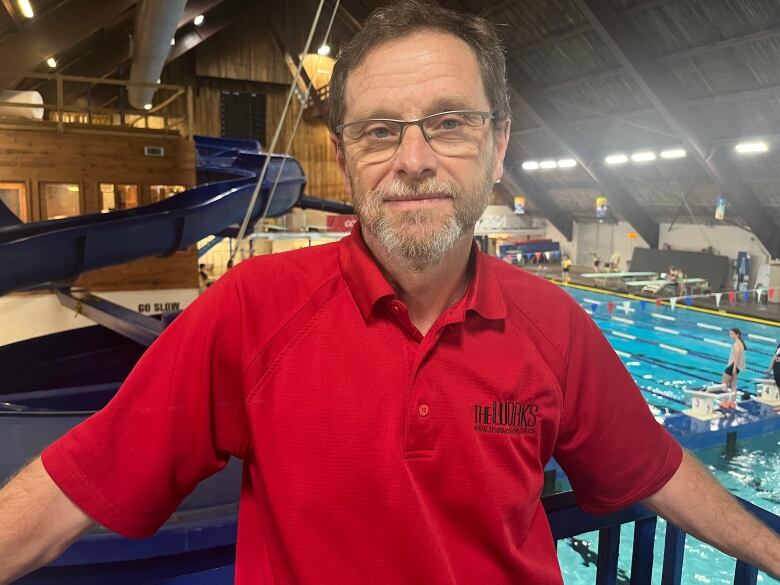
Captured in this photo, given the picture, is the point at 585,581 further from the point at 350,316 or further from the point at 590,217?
the point at 590,217

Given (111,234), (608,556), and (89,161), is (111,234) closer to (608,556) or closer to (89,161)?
(608,556)

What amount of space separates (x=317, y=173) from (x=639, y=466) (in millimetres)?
21387

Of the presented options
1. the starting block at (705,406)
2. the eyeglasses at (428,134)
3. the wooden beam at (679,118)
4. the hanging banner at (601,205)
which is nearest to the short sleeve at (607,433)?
the eyeglasses at (428,134)

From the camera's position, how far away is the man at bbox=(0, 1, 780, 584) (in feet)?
3.53

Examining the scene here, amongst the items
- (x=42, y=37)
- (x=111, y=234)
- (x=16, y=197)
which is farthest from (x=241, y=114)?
(x=111, y=234)

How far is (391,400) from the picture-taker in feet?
3.66

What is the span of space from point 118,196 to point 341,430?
1125cm

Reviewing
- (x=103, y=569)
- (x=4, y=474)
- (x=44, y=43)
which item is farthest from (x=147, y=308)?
(x=103, y=569)

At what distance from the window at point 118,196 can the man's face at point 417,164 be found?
1080 centimetres

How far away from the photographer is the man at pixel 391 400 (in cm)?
108

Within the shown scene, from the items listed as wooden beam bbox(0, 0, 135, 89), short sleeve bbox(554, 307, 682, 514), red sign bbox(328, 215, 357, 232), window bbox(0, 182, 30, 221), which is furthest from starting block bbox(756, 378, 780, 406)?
window bbox(0, 182, 30, 221)

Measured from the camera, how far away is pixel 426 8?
125cm

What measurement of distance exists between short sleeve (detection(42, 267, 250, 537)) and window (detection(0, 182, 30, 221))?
1071 cm

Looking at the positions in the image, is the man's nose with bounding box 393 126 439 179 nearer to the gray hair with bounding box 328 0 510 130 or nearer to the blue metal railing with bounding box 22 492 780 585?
the gray hair with bounding box 328 0 510 130
